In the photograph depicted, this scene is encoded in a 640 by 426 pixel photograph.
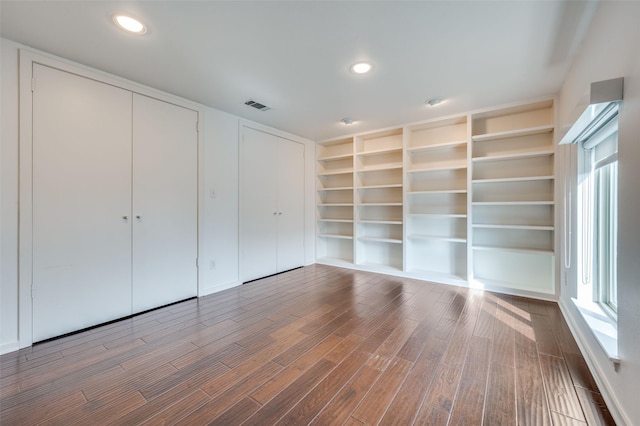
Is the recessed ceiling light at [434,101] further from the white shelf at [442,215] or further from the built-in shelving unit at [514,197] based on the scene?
the white shelf at [442,215]

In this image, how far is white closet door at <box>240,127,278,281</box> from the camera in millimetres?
3734

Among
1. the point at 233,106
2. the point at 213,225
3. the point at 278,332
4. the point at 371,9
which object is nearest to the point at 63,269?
the point at 213,225

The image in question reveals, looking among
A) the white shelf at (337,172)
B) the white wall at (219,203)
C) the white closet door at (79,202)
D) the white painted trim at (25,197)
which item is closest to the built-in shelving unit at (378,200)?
the white shelf at (337,172)

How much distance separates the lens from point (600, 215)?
1.95 m

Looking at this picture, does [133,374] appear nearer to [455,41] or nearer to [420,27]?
[420,27]

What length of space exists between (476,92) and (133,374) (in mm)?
3877

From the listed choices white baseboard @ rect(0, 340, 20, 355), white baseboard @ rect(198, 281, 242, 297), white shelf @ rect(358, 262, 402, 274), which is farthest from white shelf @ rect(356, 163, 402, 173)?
white baseboard @ rect(0, 340, 20, 355)

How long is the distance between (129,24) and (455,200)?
13.0ft

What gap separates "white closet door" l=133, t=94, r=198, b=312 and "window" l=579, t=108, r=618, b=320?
3.63 metres

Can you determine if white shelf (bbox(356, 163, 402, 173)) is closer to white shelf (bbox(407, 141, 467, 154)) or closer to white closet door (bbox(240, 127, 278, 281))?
white shelf (bbox(407, 141, 467, 154))

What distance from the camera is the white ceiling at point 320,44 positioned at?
163 cm

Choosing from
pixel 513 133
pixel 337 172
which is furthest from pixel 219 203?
pixel 513 133

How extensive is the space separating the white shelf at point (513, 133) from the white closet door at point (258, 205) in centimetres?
291

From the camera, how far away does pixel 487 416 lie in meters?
1.31
